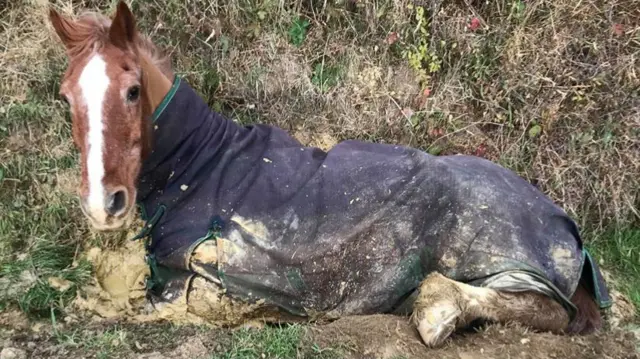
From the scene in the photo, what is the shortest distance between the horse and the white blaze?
260mm

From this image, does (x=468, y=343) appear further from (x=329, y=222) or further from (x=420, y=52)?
(x=420, y=52)

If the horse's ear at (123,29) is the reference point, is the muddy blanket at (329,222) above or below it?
below

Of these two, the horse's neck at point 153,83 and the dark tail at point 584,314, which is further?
the dark tail at point 584,314

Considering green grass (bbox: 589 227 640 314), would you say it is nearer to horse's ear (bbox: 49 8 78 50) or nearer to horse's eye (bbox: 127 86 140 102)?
horse's eye (bbox: 127 86 140 102)

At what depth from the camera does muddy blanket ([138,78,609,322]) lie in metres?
3.04

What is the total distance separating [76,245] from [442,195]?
250cm

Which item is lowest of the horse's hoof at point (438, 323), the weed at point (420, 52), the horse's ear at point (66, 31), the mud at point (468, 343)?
the mud at point (468, 343)

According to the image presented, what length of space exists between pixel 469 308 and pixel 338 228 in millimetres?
833

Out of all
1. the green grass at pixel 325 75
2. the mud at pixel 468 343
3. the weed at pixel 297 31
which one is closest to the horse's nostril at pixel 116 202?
the mud at pixel 468 343

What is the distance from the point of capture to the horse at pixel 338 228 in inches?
116

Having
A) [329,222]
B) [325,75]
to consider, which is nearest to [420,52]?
[325,75]

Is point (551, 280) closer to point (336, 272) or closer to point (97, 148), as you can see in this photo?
point (336, 272)

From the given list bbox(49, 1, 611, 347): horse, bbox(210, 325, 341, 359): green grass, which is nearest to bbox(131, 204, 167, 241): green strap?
bbox(49, 1, 611, 347): horse

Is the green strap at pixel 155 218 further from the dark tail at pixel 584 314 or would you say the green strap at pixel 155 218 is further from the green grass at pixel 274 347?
the dark tail at pixel 584 314
